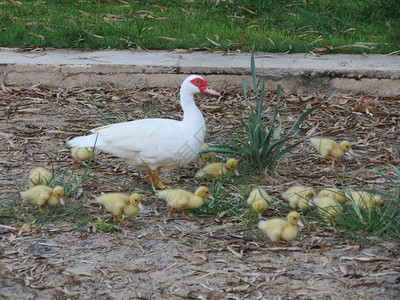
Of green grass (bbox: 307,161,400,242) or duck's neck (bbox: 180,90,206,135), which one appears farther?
duck's neck (bbox: 180,90,206,135)

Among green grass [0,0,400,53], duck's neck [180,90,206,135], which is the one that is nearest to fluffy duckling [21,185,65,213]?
duck's neck [180,90,206,135]

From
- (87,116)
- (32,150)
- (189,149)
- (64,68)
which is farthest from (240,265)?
(64,68)

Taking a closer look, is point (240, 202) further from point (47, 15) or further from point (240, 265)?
point (47, 15)

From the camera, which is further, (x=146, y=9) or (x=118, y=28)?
(x=146, y=9)

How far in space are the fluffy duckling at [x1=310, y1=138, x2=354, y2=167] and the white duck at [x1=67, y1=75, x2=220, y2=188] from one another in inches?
37.1

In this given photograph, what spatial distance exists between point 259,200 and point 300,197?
259 millimetres

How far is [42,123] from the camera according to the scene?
5801mm

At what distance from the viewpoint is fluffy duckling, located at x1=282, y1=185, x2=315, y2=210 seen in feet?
13.1

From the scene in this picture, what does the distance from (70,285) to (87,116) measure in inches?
111

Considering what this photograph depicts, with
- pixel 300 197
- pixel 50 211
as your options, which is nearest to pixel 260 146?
pixel 300 197

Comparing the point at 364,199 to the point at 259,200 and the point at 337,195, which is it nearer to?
the point at 337,195

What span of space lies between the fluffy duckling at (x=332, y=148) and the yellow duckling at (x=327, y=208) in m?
0.95

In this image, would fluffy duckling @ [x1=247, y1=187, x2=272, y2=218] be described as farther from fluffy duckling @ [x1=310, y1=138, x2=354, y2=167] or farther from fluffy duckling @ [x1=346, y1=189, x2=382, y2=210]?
fluffy duckling @ [x1=310, y1=138, x2=354, y2=167]

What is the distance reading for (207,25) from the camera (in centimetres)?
766
